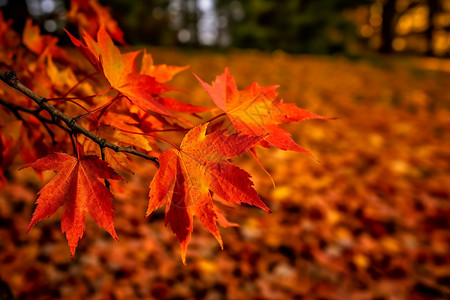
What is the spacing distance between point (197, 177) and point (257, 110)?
18 centimetres

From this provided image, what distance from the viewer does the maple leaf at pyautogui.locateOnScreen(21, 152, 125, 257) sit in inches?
20.7

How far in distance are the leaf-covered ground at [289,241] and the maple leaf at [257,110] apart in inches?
37.1

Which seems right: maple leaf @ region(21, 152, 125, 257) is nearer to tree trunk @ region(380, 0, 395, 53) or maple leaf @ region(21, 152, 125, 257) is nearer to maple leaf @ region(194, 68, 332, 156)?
maple leaf @ region(194, 68, 332, 156)

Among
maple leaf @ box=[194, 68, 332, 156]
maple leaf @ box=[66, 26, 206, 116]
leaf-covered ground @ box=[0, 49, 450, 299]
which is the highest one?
maple leaf @ box=[66, 26, 206, 116]

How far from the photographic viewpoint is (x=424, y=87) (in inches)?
241

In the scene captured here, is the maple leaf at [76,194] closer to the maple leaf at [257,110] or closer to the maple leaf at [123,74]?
the maple leaf at [123,74]

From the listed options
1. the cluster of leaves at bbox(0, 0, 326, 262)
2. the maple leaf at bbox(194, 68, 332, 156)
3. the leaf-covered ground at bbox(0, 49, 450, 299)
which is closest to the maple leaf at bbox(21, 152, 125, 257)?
the cluster of leaves at bbox(0, 0, 326, 262)

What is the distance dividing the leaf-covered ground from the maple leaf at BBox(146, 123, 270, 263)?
0.97m

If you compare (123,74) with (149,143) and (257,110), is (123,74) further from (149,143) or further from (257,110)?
(257,110)

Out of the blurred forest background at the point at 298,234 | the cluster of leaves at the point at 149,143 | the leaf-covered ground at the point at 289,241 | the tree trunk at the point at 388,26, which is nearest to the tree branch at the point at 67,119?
the cluster of leaves at the point at 149,143

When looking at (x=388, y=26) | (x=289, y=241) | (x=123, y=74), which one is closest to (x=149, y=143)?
(x=123, y=74)

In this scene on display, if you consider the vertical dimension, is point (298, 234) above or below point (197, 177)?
below

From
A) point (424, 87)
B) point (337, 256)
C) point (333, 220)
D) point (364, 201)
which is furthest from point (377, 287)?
point (424, 87)

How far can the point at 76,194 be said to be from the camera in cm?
54
